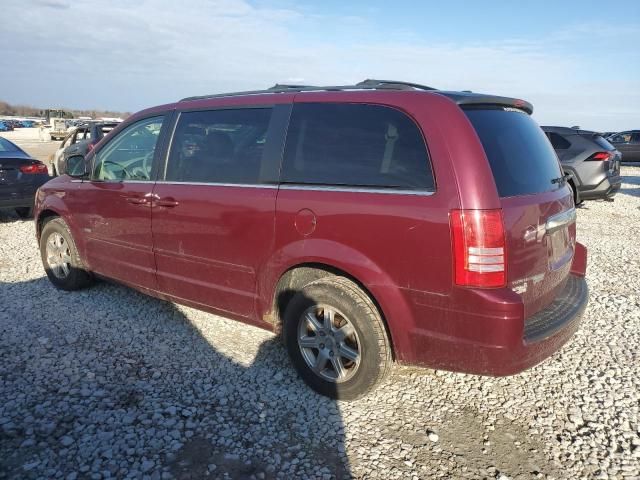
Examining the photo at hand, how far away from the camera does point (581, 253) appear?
3609 mm

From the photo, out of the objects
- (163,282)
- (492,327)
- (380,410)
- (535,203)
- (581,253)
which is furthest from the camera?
(163,282)

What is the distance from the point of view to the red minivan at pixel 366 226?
2.53m

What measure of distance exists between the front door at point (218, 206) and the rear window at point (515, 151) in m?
1.32

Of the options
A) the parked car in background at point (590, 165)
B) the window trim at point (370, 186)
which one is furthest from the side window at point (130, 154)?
the parked car in background at point (590, 165)

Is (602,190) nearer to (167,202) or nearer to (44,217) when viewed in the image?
(167,202)

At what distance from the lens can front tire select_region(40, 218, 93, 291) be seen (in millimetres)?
4773

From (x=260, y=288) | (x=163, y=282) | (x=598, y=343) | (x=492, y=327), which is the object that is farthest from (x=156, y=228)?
(x=598, y=343)

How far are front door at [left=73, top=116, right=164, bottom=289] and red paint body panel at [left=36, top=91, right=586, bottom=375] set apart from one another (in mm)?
405

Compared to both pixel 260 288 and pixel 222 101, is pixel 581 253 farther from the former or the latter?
pixel 222 101

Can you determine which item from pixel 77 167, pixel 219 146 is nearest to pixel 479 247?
pixel 219 146

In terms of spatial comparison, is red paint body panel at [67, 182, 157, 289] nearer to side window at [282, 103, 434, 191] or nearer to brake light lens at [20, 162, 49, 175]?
side window at [282, 103, 434, 191]

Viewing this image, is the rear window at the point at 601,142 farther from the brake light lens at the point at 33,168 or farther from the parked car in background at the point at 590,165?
the brake light lens at the point at 33,168

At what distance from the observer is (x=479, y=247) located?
2.45m

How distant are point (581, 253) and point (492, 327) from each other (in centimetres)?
160
